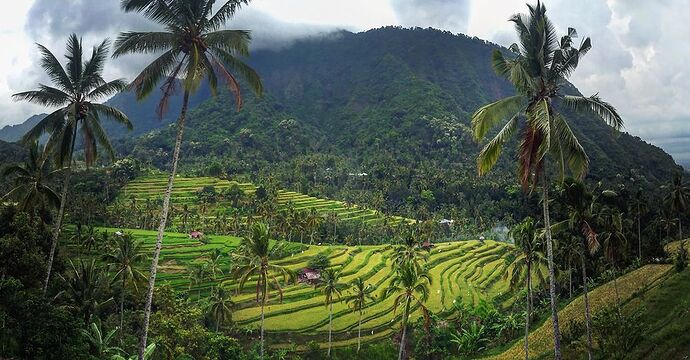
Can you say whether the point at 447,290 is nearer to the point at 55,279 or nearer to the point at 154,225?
the point at 55,279

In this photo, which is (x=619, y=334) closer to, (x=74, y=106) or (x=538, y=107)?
(x=538, y=107)

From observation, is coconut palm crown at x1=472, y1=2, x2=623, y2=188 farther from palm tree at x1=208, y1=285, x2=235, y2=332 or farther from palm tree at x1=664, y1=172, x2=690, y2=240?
palm tree at x1=208, y1=285, x2=235, y2=332

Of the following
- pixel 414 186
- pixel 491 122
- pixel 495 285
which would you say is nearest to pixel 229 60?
pixel 491 122

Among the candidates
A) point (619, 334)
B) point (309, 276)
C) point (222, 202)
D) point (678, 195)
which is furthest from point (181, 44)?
point (222, 202)

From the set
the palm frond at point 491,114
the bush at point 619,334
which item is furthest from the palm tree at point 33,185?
the bush at point 619,334

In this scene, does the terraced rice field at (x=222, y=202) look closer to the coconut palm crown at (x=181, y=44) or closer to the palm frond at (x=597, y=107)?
the coconut palm crown at (x=181, y=44)

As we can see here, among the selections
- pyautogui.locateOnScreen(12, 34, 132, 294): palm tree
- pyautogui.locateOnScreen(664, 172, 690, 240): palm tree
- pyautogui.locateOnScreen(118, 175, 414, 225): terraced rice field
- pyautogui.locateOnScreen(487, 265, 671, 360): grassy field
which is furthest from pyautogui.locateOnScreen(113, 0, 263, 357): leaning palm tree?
pyautogui.locateOnScreen(118, 175, 414, 225): terraced rice field
